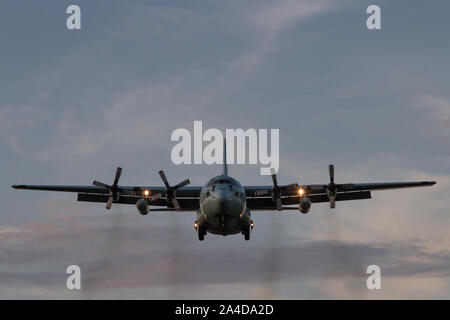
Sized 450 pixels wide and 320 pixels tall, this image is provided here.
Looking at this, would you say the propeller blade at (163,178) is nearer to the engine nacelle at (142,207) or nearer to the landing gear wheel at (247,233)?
the engine nacelle at (142,207)

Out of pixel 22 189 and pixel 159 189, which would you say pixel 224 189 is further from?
pixel 22 189

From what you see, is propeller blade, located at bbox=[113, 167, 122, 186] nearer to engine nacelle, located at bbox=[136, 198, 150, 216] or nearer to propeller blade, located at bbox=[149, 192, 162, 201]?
propeller blade, located at bbox=[149, 192, 162, 201]

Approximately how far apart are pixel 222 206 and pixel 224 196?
783mm

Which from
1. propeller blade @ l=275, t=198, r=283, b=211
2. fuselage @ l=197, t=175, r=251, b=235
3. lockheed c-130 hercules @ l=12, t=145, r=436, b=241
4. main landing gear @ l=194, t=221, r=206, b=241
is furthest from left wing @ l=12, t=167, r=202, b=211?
propeller blade @ l=275, t=198, r=283, b=211

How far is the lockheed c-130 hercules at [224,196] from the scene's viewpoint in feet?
156

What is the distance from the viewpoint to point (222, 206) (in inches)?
1843

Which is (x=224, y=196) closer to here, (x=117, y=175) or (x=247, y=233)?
(x=247, y=233)

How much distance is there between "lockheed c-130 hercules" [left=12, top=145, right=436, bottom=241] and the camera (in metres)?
47.7

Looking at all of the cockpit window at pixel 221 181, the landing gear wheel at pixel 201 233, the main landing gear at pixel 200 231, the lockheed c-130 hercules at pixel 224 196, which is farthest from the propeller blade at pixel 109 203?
the cockpit window at pixel 221 181
